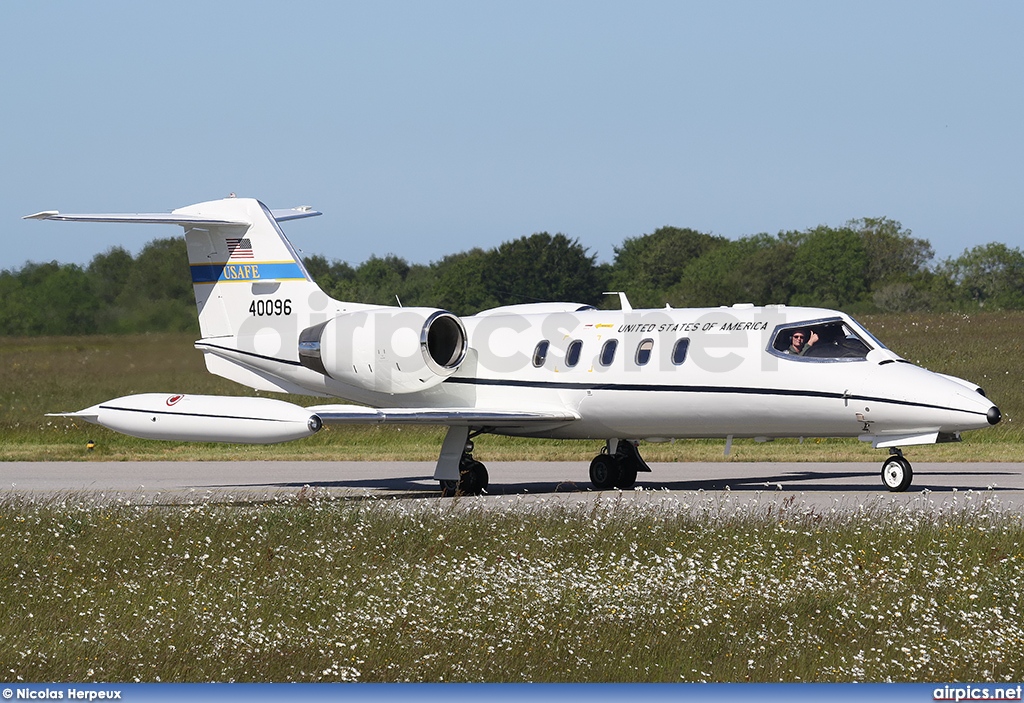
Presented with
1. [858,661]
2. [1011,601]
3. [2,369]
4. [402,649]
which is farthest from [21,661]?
[2,369]

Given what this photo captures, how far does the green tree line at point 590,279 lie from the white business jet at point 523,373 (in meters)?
4.38

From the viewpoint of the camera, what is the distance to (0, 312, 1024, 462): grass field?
83.1 feet

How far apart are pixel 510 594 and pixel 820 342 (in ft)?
30.0

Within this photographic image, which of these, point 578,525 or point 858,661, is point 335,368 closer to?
point 578,525

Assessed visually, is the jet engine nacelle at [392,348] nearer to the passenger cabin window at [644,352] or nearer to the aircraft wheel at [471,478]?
the aircraft wheel at [471,478]

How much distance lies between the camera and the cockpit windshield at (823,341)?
17828 millimetres

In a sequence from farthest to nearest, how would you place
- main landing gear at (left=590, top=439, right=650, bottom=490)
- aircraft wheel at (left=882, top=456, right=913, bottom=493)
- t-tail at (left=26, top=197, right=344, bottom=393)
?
t-tail at (left=26, top=197, right=344, bottom=393) → main landing gear at (left=590, top=439, right=650, bottom=490) → aircraft wheel at (left=882, top=456, right=913, bottom=493)

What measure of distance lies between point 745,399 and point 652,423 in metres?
1.45

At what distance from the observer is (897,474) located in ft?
58.3

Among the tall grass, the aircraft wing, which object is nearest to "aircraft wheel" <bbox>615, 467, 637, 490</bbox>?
the aircraft wing

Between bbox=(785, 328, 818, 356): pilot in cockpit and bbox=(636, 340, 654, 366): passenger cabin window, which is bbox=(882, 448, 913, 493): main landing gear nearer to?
bbox=(785, 328, 818, 356): pilot in cockpit

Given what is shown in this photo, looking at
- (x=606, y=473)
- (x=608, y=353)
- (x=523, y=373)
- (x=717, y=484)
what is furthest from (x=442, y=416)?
(x=717, y=484)

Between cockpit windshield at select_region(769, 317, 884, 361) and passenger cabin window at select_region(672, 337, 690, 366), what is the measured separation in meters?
1.17

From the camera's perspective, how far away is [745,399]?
18094mm
